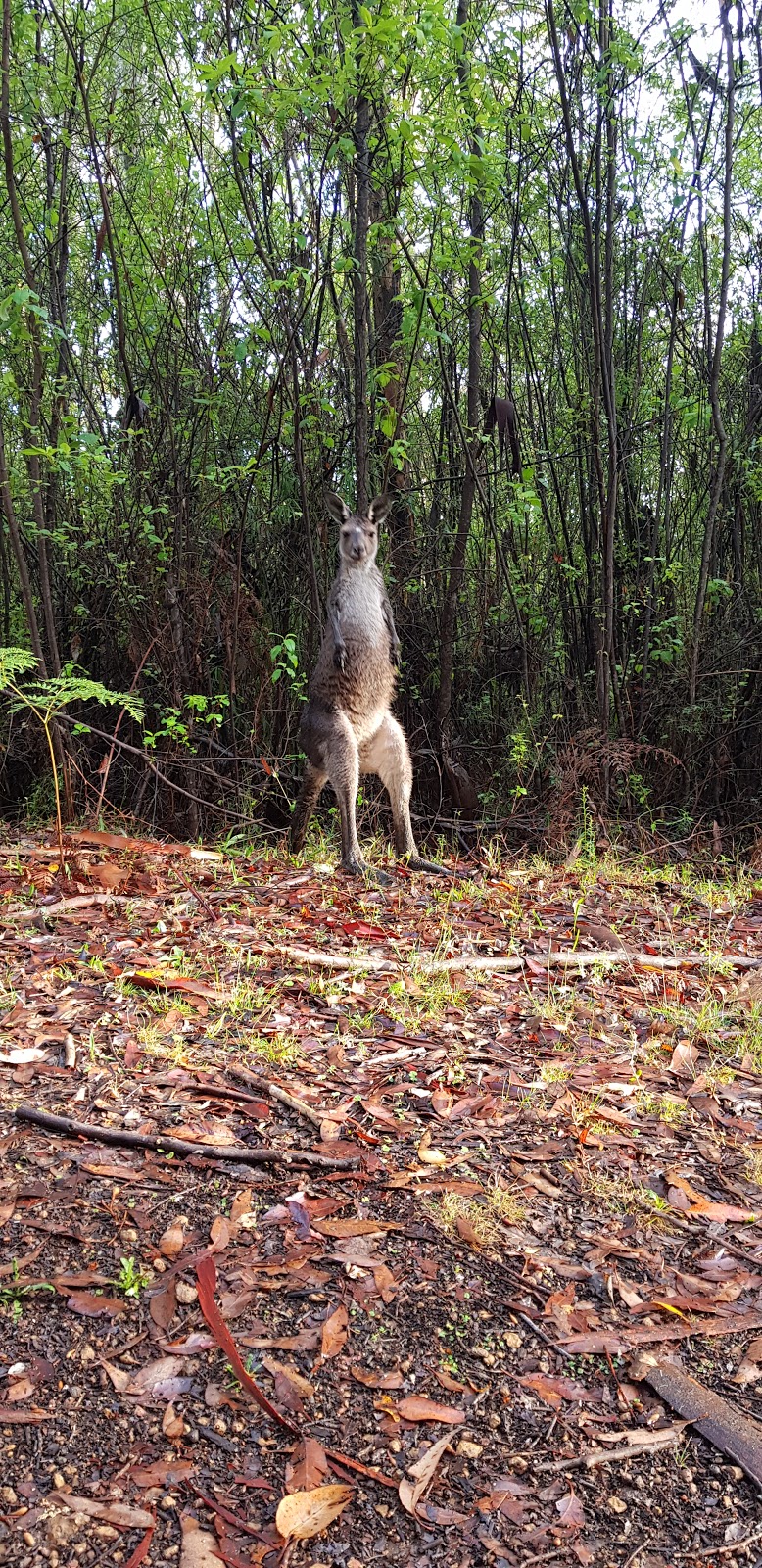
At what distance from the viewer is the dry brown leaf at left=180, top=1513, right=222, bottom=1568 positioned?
1838 millimetres

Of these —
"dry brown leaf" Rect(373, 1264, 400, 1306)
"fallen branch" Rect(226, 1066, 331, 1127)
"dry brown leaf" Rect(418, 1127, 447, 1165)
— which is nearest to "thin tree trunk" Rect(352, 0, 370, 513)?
"fallen branch" Rect(226, 1066, 331, 1127)

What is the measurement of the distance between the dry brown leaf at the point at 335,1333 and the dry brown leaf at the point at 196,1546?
447mm

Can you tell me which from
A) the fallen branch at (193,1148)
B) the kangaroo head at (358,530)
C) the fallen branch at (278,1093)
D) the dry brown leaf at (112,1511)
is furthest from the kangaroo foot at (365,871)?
the dry brown leaf at (112,1511)

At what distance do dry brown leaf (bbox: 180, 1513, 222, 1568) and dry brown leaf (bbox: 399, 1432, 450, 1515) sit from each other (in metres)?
0.36

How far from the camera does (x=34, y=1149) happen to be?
284cm

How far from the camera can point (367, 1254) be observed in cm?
260

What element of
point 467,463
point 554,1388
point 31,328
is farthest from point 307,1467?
point 467,463

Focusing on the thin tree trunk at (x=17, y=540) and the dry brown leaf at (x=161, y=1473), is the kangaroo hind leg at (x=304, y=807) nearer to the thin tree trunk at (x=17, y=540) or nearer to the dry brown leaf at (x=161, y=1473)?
the thin tree trunk at (x=17, y=540)

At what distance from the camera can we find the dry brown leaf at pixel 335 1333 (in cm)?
230

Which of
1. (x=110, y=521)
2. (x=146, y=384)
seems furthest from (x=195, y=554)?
(x=146, y=384)

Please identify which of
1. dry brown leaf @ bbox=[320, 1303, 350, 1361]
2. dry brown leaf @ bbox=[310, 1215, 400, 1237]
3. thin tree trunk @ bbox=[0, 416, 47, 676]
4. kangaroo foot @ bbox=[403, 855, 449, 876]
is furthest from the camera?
kangaroo foot @ bbox=[403, 855, 449, 876]

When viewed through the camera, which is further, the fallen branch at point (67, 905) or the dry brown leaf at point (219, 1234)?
the fallen branch at point (67, 905)

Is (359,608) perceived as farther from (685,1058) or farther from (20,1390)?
(20,1390)

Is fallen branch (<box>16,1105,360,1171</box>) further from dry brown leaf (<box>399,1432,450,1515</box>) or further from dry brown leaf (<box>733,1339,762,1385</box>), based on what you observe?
dry brown leaf (<box>733,1339,762,1385</box>)
